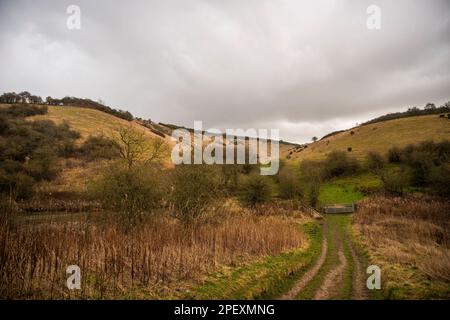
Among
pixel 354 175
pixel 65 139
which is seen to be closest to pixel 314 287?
pixel 354 175

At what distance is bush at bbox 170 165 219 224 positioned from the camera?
72.7 feet

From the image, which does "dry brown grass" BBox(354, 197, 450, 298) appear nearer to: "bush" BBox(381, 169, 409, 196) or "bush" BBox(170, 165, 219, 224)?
"bush" BBox(381, 169, 409, 196)

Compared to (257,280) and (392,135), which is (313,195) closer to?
(257,280)

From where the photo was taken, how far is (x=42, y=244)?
9.55m

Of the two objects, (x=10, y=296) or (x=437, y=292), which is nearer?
(x=10, y=296)

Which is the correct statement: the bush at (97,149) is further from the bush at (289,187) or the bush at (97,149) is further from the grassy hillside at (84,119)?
the bush at (289,187)

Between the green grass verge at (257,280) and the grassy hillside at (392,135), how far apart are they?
7071 cm

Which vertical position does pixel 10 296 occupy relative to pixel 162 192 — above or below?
below

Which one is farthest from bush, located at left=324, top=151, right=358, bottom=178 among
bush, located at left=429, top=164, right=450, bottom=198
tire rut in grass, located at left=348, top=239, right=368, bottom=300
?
tire rut in grass, located at left=348, top=239, right=368, bottom=300

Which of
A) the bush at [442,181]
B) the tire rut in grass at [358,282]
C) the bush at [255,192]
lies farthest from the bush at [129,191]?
the bush at [442,181]

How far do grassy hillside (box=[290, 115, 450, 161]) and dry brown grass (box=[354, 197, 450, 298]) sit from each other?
45.6m

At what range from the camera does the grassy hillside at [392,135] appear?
7538 cm

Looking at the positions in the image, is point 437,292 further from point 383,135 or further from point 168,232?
point 383,135

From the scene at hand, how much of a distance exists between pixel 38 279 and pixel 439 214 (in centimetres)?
3531
